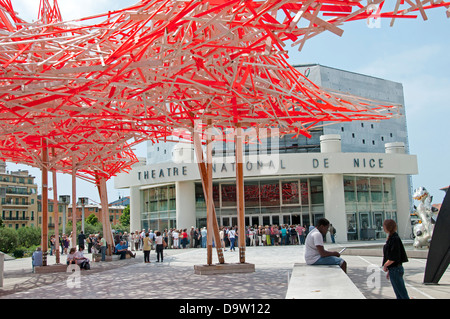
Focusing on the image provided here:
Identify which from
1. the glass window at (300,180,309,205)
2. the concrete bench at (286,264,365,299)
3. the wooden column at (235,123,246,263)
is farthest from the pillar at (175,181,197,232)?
the concrete bench at (286,264,365,299)

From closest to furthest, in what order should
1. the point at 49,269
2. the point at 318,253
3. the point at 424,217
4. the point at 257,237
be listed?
the point at 318,253 → the point at 49,269 → the point at 424,217 → the point at 257,237

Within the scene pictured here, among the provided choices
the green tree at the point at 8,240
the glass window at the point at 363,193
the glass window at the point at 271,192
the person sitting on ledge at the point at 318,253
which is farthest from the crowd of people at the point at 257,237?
the person sitting on ledge at the point at 318,253

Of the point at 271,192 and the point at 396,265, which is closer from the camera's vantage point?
the point at 396,265

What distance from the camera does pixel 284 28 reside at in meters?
8.44

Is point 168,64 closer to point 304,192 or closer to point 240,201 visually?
point 240,201

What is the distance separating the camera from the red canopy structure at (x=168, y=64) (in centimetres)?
849

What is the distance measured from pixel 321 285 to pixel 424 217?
14.6 metres

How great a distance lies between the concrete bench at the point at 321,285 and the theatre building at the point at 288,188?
80.0ft

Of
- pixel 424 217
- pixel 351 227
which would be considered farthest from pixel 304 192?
pixel 424 217


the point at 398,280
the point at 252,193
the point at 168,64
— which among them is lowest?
the point at 398,280

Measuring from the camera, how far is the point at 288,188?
114 ft

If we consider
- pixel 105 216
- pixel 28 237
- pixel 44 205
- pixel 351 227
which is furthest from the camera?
pixel 28 237
